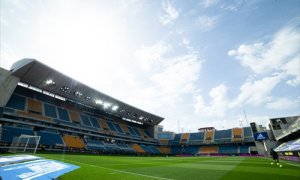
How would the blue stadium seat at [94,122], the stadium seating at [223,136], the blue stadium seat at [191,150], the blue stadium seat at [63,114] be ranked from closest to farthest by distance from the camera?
the blue stadium seat at [63,114]
the blue stadium seat at [94,122]
the stadium seating at [223,136]
the blue stadium seat at [191,150]

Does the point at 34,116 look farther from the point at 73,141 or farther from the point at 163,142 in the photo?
the point at 163,142

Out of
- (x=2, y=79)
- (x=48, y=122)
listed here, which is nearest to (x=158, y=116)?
(x=48, y=122)

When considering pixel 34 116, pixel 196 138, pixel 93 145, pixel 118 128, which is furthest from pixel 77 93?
pixel 196 138

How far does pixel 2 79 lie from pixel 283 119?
7032 centimetres

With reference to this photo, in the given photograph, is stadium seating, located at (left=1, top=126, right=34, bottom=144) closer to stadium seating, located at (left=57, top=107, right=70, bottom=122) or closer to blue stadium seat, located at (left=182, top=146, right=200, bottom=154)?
stadium seating, located at (left=57, top=107, right=70, bottom=122)

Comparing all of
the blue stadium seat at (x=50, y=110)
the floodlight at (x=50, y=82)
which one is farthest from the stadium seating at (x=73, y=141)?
the floodlight at (x=50, y=82)

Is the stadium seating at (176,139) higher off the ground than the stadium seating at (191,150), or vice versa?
the stadium seating at (176,139)

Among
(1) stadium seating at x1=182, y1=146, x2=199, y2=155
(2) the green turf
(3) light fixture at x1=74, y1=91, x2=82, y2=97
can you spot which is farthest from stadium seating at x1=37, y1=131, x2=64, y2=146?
(1) stadium seating at x1=182, y1=146, x2=199, y2=155

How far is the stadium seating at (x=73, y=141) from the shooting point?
38188 millimetres

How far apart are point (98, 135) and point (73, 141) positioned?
1014 cm

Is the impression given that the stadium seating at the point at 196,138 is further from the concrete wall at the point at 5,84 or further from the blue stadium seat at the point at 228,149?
the concrete wall at the point at 5,84

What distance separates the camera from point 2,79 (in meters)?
30.1

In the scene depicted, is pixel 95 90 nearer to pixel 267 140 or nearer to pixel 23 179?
pixel 23 179

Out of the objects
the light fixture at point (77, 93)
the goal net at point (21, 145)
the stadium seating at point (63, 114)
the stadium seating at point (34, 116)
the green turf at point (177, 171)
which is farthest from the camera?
the light fixture at point (77, 93)
